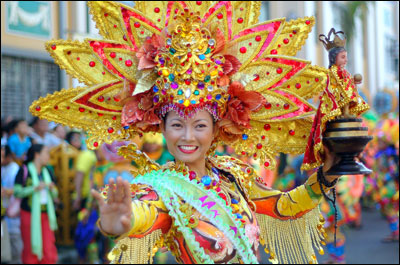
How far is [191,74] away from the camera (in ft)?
8.08

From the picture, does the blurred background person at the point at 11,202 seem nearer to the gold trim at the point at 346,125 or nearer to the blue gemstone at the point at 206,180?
the blue gemstone at the point at 206,180

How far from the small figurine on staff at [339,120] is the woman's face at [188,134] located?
0.49m

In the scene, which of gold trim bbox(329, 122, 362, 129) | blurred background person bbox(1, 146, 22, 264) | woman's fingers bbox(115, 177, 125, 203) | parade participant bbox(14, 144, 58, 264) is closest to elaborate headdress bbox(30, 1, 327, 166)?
gold trim bbox(329, 122, 362, 129)

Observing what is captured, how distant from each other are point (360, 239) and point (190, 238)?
637 centimetres

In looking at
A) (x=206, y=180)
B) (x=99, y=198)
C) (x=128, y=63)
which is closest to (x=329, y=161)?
(x=206, y=180)

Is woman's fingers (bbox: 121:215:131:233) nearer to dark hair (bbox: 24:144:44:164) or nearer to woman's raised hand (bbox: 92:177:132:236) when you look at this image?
woman's raised hand (bbox: 92:177:132:236)

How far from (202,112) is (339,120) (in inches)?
23.8

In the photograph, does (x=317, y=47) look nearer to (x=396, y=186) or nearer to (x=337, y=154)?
(x=396, y=186)

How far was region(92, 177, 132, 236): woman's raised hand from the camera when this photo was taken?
193 centimetres

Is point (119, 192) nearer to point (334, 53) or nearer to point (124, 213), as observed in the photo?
point (124, 213)

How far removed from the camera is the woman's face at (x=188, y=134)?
249cm

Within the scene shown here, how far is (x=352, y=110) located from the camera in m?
2.58

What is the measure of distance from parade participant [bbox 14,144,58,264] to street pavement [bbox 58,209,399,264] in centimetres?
62

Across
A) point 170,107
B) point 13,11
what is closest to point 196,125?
point 170,107
